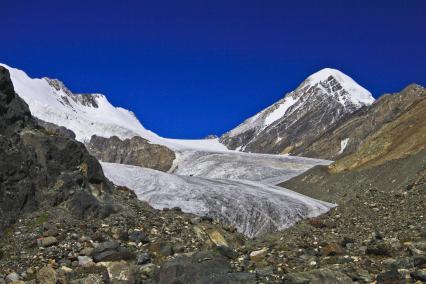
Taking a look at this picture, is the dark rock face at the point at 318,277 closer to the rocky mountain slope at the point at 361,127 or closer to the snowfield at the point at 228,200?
the snowfield at the point at 228,200

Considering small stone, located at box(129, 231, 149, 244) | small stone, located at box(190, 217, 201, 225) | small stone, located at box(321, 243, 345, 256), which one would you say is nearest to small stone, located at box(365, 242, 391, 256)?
small stone, located at box(321, 243, 345, 256)

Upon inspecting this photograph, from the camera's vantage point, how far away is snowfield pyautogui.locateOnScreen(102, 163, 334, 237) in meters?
44.5

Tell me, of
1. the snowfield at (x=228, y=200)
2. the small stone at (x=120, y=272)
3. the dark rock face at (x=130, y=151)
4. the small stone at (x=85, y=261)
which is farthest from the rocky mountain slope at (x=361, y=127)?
the small stone at (x=120, y=272)

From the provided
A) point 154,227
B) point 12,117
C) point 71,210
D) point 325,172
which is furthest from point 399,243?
point 325,172

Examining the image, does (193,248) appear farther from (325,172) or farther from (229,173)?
(229,173)

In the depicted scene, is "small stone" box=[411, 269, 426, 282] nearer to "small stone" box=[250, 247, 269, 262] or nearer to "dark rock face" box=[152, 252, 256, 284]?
"dark rock face" box=[152, 252, 256, 284]

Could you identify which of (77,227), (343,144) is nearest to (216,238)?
(77,227)

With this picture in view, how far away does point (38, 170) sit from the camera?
18.1 meters

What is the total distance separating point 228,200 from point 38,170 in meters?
31.7

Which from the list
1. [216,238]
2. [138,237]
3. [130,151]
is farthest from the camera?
[130,151]

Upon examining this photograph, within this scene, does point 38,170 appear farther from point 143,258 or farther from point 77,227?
point 143,258

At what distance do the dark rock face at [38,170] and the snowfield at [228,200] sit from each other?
77.0 ft

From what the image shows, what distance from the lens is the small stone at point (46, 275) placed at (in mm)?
13367

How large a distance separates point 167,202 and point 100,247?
32.2 metres
